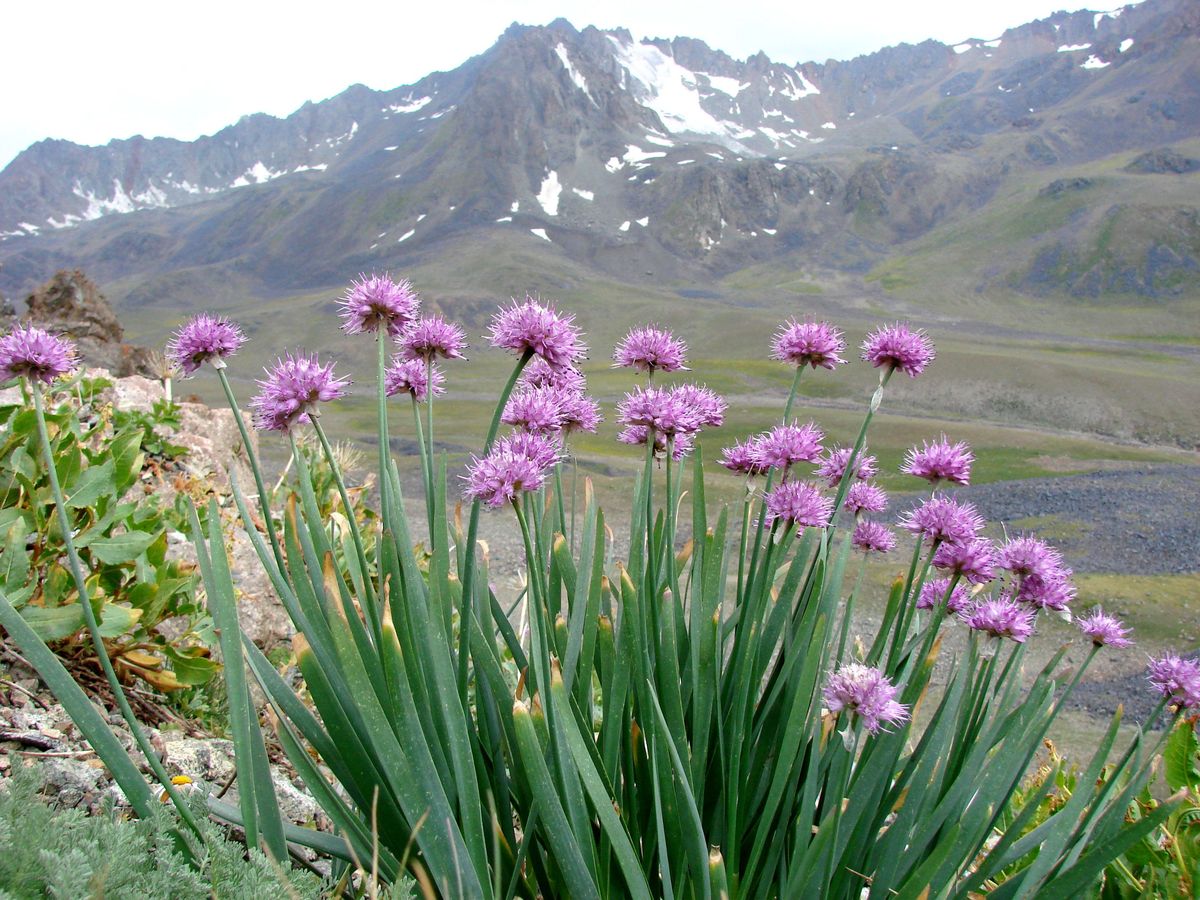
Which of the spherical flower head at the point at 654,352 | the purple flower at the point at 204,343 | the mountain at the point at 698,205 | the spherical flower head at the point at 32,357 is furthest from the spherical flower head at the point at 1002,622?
the mountain at the point at 698,205

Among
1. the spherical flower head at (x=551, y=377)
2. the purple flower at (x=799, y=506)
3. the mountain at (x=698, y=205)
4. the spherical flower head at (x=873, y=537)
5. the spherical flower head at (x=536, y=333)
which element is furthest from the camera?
the mountain at (x=698, y=205)

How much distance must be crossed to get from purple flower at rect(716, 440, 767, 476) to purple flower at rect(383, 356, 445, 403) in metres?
0.88

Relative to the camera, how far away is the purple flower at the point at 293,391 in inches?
69.9

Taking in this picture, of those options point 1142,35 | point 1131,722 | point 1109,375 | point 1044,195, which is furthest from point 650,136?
point 1131,722

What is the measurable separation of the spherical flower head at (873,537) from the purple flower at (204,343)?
1.84 meters

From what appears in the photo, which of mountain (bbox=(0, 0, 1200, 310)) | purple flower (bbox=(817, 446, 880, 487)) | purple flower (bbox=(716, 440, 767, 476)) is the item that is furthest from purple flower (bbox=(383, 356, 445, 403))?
mountain (bbox=(0, 0, 1200, 310))

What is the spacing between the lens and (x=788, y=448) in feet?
7.16

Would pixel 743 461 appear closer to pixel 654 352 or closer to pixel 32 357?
pixel 654 352

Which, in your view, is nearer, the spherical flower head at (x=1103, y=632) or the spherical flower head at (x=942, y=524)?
the spherical flower head at (x=942, y=524)

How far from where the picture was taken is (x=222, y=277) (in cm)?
14900

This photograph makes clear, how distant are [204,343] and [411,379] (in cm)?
52

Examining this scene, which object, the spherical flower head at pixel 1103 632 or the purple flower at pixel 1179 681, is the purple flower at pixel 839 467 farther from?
the purple flower at pixel 1179 681

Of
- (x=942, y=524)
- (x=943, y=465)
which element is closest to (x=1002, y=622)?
(x=942, y=524)

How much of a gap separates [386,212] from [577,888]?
16841 centimetres
